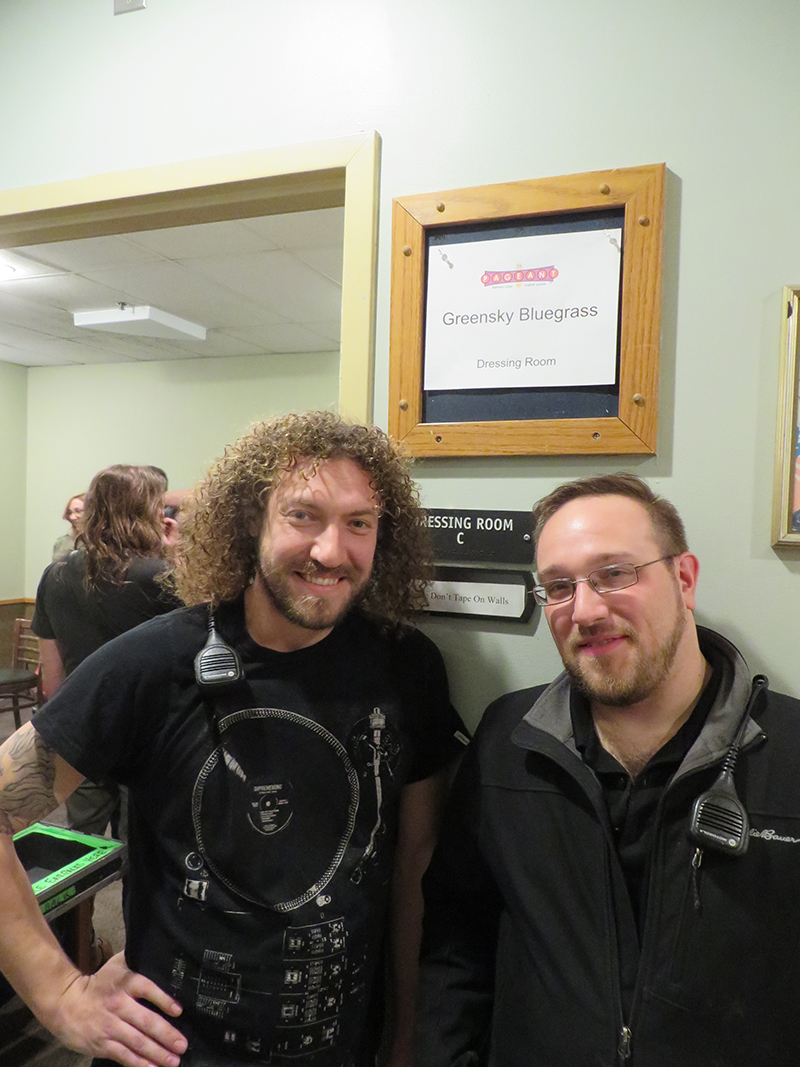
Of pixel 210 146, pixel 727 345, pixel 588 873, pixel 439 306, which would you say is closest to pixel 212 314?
pixel 210 146

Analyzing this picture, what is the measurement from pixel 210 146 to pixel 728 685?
4.36 feet

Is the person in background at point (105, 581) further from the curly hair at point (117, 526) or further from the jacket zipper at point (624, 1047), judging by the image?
the jacket zipper at point (624, 1047)

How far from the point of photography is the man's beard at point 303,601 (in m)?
1.04

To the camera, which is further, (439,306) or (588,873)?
(439,306)

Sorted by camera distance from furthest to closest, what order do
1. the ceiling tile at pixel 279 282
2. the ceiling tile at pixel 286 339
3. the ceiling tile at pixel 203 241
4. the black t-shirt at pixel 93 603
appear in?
the ceiling tile at pixel 286 339
the ceiling tile at pixel 279 282
the ceiling tile at pixel 203 241
the black t-shirt at pixel 93 603

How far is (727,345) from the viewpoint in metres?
1.07

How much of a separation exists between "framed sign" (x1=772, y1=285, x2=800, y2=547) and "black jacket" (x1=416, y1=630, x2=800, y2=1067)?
21 cm

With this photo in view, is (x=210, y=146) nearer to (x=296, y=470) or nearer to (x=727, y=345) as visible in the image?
(x=296, y=470)

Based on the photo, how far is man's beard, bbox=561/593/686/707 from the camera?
95cm

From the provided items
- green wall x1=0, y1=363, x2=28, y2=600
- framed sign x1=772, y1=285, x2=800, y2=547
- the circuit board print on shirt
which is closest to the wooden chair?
green wall x1=0, y1=363, x2=28, y2=600

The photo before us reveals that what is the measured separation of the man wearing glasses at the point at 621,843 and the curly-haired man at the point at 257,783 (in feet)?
0.50

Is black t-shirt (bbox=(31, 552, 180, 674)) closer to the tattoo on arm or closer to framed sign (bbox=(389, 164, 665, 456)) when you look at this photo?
the tattoo on arm

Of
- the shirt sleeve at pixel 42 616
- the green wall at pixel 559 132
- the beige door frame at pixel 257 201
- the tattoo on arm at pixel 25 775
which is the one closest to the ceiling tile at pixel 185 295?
the shirt sleeve at pixel 42 616

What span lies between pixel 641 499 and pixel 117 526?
1.76 m
